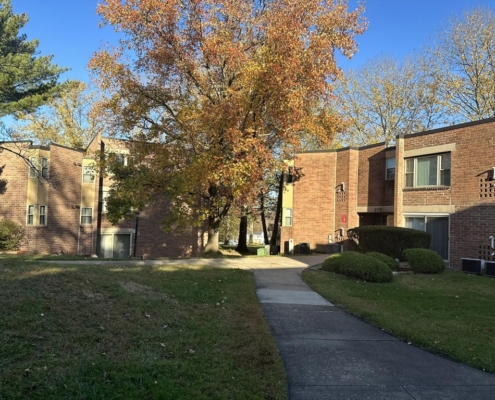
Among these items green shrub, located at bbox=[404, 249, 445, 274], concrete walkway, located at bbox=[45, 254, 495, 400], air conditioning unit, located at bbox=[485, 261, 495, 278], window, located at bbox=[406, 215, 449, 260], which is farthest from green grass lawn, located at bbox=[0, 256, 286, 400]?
A: window, located at bbox=[406, 215, 449, 260]

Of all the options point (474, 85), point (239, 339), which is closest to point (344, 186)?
point (474, 85)

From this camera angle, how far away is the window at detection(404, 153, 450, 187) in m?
17.1

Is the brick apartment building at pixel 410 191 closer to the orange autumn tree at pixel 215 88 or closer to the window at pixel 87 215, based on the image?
the orange autumn tree at pixel 215 88

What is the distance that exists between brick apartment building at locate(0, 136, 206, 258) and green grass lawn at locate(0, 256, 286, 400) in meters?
19.8

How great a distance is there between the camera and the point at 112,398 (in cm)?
352

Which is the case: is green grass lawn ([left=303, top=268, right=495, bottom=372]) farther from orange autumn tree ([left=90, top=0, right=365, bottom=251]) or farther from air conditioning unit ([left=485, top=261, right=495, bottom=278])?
orange autumn tree ([left=90, top=0, right=365, bottom=251])

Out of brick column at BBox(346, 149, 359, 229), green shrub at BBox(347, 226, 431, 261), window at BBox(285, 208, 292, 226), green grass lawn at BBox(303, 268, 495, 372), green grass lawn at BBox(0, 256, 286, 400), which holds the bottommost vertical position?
green grass lawn at BBox(303, 268, 495, 372)

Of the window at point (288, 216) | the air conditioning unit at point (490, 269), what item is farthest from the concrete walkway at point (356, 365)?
the window at point (288, 216)

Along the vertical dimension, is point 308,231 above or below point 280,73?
below

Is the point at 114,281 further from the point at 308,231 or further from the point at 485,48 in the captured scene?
the point at 485,48

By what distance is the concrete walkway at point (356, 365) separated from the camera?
14.2 ft

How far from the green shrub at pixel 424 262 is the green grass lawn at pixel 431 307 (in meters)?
0.38

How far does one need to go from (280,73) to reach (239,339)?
1050 cm

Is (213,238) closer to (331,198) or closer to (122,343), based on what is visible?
(331,198)
